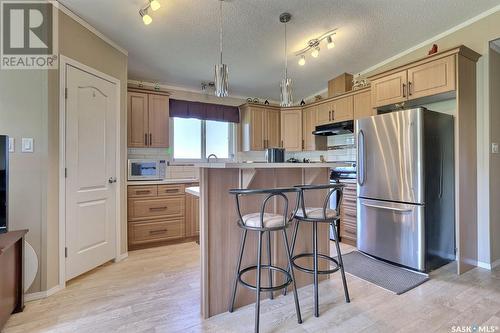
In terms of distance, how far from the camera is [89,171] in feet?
8.41

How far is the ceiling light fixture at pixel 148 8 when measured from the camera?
1.94 meters

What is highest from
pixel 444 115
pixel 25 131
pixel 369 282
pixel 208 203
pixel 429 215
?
pixel 444 115

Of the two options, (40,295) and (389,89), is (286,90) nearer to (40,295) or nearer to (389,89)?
(389,89)

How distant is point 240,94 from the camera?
4945 mm

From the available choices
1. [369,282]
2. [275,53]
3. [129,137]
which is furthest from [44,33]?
[369,282]

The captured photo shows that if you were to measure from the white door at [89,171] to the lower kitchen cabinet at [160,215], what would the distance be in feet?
1.36

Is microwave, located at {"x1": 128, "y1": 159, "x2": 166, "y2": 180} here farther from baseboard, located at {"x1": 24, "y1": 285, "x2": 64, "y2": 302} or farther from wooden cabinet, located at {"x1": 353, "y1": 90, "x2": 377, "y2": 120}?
wooden cabinet, located at {"x1": 353, "y1": 90, "x2": 377, "y2": 120}

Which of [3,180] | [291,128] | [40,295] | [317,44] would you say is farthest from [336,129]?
[40,295]

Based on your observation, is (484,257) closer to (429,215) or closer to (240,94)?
(429,215)

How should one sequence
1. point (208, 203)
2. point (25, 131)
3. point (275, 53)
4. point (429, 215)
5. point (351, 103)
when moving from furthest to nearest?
1. point (351, 103)
2. point (275, 53)
3. point (429, 215)
4. point (25, 131)
5. point (208, 203)

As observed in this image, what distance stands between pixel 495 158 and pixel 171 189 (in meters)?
3.89

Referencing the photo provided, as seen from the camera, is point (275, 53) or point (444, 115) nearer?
point (444, 115)

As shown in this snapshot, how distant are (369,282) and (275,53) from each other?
2.88m

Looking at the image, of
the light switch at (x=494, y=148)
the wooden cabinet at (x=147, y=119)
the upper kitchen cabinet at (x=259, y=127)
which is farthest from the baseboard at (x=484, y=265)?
the wooden cabinet at (x=147, y=119)
